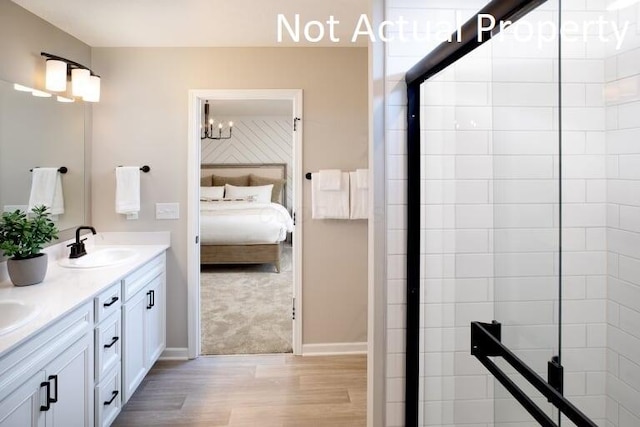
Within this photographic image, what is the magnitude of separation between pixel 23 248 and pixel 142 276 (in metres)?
0.69

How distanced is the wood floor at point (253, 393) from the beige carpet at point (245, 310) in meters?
0.21

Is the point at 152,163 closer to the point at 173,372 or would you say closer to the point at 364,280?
the point at 173,372

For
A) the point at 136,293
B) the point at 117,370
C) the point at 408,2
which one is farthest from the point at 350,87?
the point at 117,370

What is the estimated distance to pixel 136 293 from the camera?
2385 millimetres

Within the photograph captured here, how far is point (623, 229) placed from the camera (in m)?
1.37

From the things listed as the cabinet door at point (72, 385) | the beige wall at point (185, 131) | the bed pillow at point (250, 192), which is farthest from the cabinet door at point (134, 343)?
the bed pillow at point (250, 192)

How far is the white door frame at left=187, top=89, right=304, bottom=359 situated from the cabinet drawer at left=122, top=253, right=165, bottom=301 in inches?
9.0

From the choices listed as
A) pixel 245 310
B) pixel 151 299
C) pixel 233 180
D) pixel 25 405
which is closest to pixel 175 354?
pixel 151 299

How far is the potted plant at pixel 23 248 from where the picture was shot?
1896 millimetres

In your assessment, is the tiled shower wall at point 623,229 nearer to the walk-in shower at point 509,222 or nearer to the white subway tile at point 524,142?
the walk-in shower at point 509,222

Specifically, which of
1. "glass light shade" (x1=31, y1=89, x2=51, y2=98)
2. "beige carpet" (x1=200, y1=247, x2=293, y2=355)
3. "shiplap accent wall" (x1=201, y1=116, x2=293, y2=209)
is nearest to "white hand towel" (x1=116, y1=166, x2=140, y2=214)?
"glass light shade" (x1=31, y1=89, x2=51, y2=98)

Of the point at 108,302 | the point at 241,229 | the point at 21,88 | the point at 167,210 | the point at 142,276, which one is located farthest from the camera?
the point at 241,229

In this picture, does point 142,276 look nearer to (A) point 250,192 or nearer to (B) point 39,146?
(B) point 39,146

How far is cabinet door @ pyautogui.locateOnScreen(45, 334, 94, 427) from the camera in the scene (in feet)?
5.02
